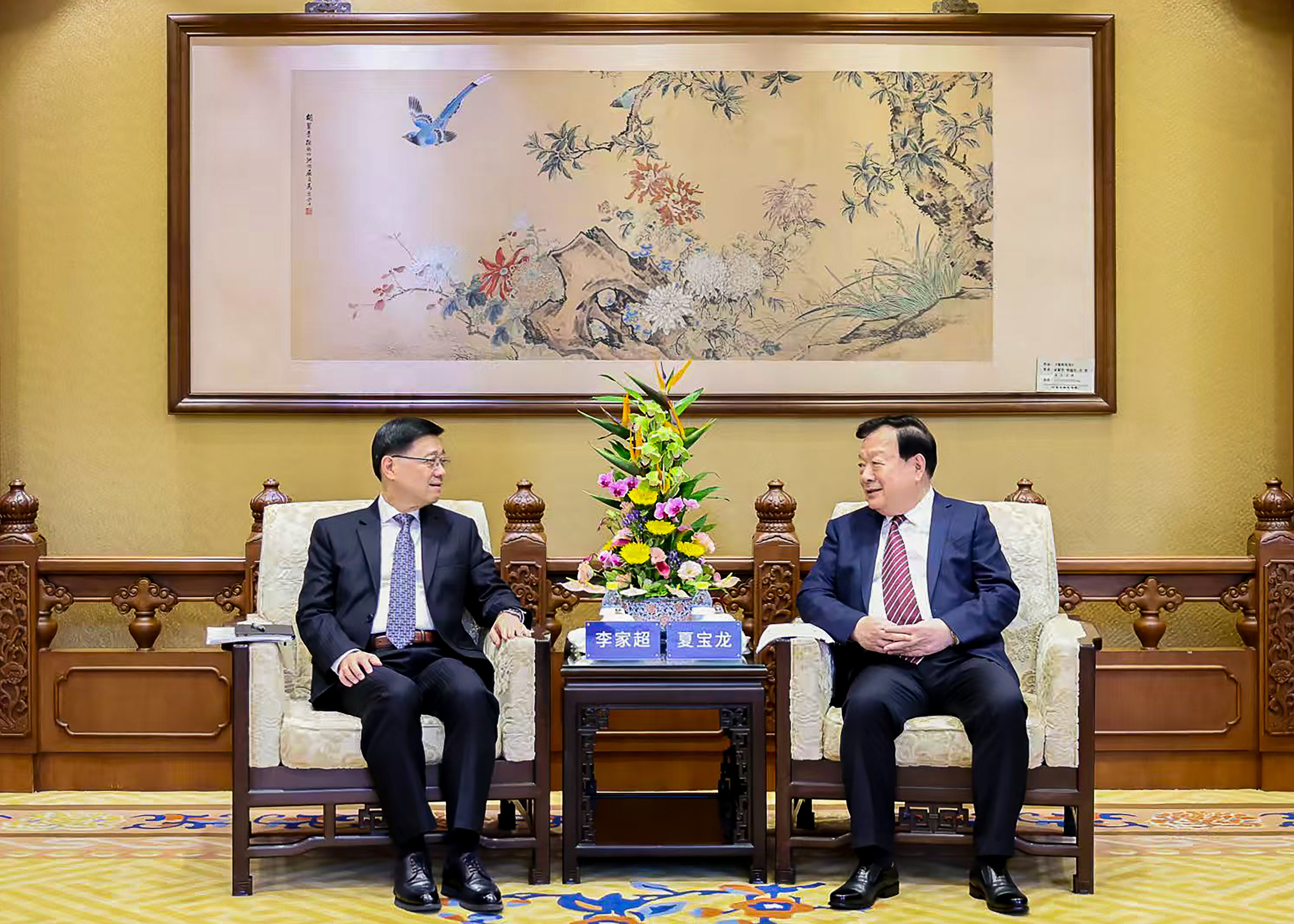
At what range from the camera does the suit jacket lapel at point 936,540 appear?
3904mm

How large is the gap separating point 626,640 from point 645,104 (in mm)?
2304

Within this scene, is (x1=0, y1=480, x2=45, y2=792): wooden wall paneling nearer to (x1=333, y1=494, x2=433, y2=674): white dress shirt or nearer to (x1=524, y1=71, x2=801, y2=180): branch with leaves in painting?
Result: (x1=333, y1=494, x2=433, y2=674): white dress shirt

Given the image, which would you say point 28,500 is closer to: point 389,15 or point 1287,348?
point 389,15

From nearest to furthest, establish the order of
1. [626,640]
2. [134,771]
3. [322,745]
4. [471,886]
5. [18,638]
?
[471,886] < [322,745] < [626,640] < [18,638] < [134,771]

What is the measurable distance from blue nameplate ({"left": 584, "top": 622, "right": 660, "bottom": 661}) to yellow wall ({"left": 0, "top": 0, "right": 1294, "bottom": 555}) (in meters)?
1.37

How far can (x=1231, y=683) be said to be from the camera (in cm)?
470

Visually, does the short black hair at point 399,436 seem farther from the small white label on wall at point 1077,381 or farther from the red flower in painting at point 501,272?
the small white label on wall at point 1077,381

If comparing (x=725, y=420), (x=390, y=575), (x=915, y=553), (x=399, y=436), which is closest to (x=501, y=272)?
(x=725, y=420)

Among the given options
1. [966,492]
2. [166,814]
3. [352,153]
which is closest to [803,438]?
[966,492]

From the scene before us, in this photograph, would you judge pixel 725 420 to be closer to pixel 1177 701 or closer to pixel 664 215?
pixel 664 215

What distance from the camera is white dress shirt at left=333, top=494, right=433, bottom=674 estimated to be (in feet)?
12.8

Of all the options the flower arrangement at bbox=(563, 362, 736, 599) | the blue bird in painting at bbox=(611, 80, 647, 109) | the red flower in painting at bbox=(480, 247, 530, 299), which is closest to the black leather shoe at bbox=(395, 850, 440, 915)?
the flower arrangement at bbox=(563, 362, 736, 599)

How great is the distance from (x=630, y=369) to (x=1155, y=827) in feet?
8.02

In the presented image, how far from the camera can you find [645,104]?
5082 mm
